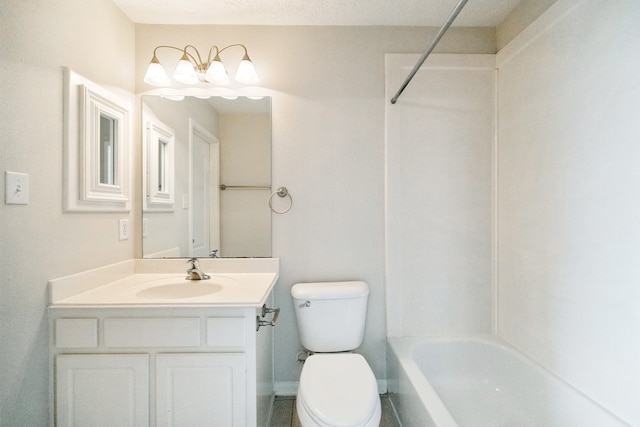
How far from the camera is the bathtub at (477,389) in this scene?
129 cm

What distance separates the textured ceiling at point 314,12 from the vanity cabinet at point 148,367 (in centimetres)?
160

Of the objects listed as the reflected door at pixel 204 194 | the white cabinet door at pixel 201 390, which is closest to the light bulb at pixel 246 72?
the reflected door at pixel 204 194

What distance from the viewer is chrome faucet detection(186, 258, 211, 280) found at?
1.68 meters

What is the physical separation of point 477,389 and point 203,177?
6.70ft

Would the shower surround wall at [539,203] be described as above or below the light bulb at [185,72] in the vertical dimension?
below

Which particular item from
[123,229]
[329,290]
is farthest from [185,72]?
[329,290]

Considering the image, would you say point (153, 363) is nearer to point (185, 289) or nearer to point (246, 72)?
point (185, 289)

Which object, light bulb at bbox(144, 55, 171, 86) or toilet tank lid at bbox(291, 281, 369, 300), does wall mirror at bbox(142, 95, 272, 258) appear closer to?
light bulb at bbox(144, 55, 171, 86)

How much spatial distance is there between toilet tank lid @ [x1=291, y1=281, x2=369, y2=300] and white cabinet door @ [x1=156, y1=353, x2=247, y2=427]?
552 mm

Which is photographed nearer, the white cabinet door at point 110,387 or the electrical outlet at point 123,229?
the white cabinet door at point 110,387

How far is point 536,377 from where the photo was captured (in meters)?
1.53

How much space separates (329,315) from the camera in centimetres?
173

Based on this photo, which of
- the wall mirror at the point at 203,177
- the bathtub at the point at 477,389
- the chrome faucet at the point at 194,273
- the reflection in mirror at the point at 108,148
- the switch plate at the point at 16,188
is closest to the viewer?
the switch plate at the point at 16,188

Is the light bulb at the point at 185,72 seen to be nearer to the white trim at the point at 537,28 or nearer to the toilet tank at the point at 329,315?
the toilet tank at the point at 329,315
